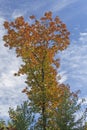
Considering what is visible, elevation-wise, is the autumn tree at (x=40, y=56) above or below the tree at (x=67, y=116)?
above

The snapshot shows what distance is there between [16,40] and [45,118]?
25.0 ft

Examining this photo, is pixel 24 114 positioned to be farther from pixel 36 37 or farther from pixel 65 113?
pixel 36 37

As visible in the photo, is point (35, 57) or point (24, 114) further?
point (35, 57)

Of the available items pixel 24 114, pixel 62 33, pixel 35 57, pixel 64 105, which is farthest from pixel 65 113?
pixel 62 33

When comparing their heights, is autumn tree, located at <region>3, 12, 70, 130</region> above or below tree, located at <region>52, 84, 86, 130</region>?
above

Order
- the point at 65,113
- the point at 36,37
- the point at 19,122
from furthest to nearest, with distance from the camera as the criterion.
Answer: the point at 36,37 → the point at 65,113 → the point at 19,122

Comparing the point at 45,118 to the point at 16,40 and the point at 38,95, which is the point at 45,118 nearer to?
the point at 38,95

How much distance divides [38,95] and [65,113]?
23.3ft

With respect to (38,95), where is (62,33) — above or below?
above

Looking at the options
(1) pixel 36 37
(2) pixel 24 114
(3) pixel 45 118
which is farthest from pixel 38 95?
(2) pixel 24 114

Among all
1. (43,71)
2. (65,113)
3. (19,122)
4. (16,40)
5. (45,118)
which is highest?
(16,40)

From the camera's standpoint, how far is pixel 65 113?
83.7 ft

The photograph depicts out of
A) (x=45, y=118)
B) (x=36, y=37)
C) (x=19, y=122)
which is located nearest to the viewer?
(x=19, y=122)

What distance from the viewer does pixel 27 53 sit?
3344 cm
